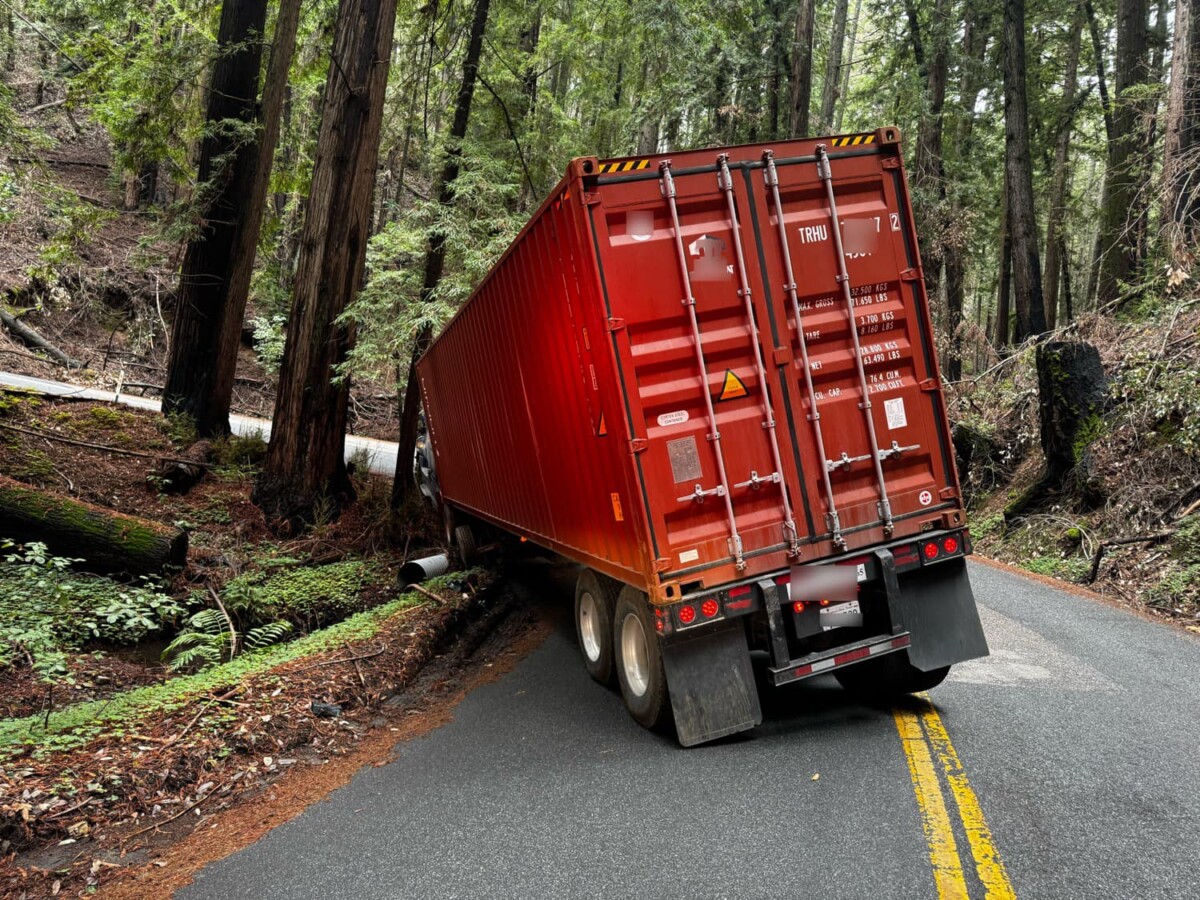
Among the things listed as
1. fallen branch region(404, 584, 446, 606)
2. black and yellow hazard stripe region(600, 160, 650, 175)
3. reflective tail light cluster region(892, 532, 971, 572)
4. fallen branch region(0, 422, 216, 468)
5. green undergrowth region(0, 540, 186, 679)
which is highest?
black and yellow hazard stripe region(600, 160, 650, 175)

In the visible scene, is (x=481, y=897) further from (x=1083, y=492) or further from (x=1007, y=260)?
(x=1007, y=260)

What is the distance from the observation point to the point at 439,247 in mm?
11734

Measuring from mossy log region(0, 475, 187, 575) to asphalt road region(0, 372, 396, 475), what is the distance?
293 inches

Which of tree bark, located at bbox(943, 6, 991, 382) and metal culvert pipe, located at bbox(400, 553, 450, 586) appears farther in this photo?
tree bark, located at bbox(943, 6, 991, 382)

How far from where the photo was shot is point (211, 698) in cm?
593

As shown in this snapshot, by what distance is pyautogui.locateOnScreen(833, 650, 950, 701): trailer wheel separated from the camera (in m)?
5.59

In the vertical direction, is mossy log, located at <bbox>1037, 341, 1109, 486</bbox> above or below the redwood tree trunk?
below

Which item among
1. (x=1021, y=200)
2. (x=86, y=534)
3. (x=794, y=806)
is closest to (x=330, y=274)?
(x=86, y=534)

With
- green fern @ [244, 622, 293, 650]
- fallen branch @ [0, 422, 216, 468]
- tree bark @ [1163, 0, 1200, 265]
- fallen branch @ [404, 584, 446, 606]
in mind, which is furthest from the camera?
fallen branch @ [0, 422, 216, 468]

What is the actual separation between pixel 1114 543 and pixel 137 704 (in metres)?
10.1

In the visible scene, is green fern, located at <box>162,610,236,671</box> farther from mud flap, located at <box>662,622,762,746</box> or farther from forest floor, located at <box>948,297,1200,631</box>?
forest floor, located at <box>948,297,1200,631</box>

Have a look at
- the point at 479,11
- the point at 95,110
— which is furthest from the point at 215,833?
the point at 479,11

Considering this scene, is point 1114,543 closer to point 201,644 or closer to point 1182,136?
point 1182,136

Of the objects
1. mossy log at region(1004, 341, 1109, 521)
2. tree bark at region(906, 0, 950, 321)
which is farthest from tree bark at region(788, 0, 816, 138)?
mossy log at region(1004, 341, 1109, 521)
